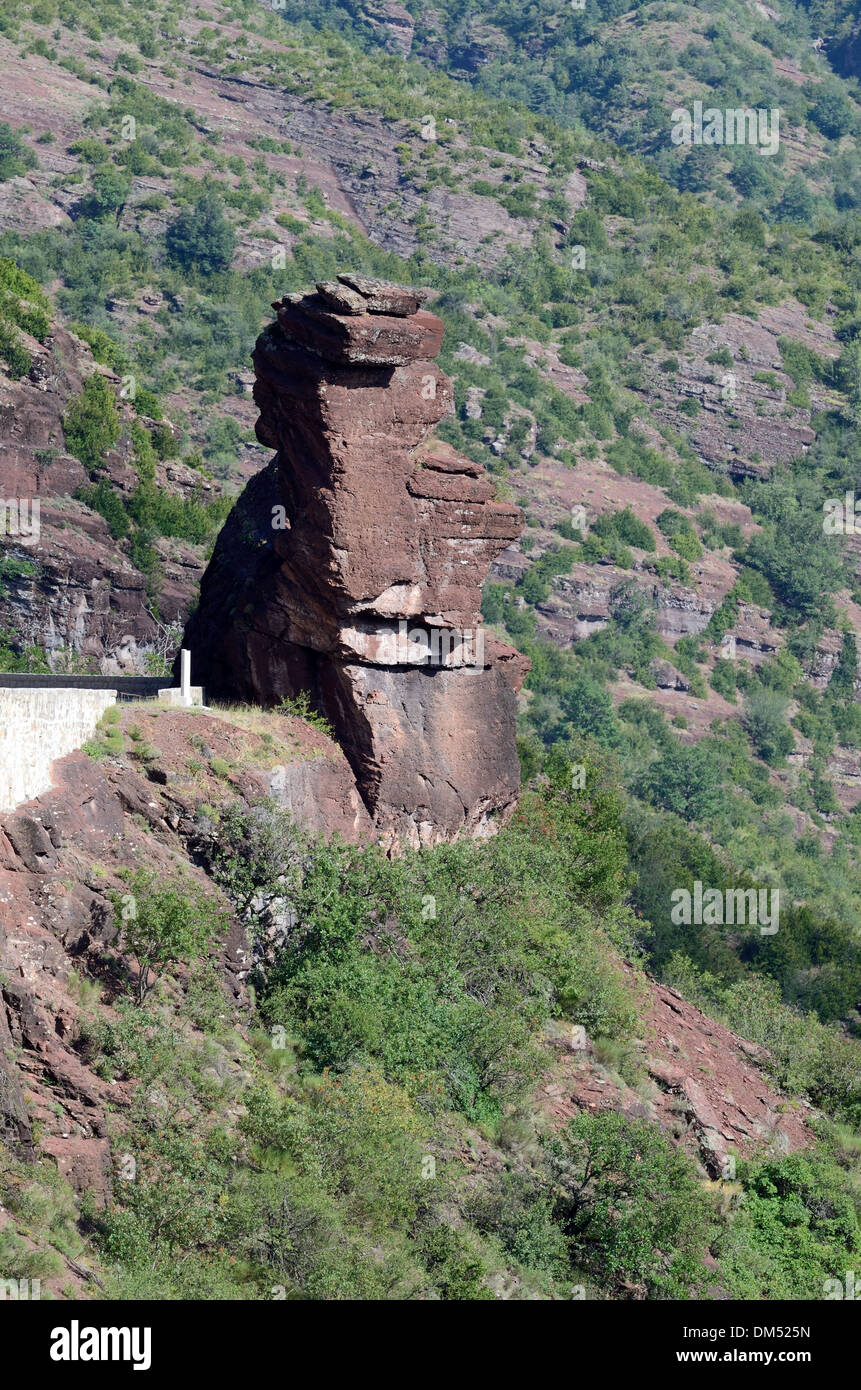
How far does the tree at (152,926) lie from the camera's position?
36938mm

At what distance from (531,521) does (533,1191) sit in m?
103

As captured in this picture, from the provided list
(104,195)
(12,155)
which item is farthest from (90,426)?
(12,155)

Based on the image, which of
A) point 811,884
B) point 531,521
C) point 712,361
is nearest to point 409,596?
point 811,884

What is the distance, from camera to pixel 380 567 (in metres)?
45.2

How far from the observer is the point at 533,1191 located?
134 feet

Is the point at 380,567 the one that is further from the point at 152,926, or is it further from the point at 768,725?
the point at 768,725

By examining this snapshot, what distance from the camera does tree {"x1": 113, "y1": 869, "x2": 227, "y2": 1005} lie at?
3694cm

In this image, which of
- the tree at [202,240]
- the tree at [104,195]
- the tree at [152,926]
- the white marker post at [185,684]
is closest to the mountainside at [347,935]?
the tree at [152,926]

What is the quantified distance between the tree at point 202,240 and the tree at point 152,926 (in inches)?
4459

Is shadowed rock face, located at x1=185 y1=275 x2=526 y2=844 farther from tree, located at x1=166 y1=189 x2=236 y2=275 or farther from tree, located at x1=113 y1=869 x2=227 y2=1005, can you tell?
tree, located at x1=166 y1=189 x2=236 y2=275

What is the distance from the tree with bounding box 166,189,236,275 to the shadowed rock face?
102 m

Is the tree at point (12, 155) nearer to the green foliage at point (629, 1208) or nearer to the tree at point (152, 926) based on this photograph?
the green foliage at point (629, 1208)

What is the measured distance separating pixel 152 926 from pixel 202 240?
11518cm

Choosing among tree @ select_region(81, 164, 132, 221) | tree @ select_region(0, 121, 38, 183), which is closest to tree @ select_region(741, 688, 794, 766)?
tree @ select_region(81, 164, 132, 221)
